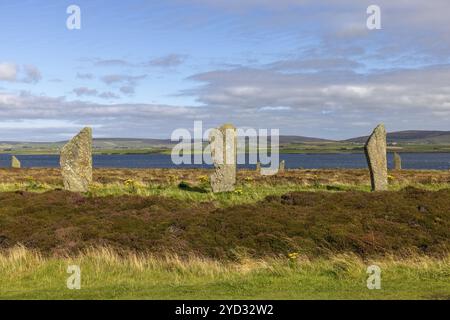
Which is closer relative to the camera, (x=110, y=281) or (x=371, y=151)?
(x=110, y=281)

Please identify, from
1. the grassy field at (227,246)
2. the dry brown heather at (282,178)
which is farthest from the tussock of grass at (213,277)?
the dry brown heather at (282,178)

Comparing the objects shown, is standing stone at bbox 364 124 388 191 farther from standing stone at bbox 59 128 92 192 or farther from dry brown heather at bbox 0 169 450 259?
standing stone at bbox 59 128 92 192

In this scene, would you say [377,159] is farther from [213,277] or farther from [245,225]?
[213,277]

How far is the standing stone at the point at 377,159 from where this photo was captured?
29297 mm

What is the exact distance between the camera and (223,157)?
30.0 m

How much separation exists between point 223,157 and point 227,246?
494 inches

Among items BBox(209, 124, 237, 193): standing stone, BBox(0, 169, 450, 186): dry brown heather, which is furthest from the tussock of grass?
BBox(0, 169, 450, 186): dry brown heather

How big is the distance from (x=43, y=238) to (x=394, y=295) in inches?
462

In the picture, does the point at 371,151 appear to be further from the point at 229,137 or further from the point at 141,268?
the point at 141,268
